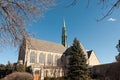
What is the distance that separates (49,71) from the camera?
146 feet

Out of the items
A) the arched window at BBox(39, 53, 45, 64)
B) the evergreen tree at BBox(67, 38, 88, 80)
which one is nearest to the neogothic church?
the arched window at BBox(39, 53, 45, 64)

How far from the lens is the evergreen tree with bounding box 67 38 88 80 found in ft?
118

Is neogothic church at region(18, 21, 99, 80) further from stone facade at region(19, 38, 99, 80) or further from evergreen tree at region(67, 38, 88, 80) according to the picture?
evergreen tree at region(67, 38, 88, 80)

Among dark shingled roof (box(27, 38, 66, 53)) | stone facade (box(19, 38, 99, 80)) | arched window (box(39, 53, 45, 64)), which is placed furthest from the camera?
dark shingled roof (box(27, 38, 66, 53))

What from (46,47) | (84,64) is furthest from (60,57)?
(84,64)

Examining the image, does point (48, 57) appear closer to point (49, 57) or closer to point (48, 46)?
point (49, 57)

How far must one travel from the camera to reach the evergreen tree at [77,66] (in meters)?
35.9

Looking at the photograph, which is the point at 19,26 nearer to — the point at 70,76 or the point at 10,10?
the point at 10,10

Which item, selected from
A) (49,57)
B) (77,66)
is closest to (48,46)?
(49,57)

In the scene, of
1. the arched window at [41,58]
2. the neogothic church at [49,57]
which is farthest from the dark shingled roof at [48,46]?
the arched window at [41,58]

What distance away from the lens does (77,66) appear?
36750 mm

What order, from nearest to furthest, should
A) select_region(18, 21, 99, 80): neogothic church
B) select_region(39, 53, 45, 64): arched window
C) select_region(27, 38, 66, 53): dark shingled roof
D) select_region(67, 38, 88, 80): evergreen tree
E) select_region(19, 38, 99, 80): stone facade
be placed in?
select_region(67, 38, 88, 80): evergreen tree < select_region(19, 38, 99, 80): stone facade < select_region(18, 21, 99, 80): neogothic church < select_region(39, 53, 45, 64): arched window < select_region(27, 38, 66, 53): dark shingled roof

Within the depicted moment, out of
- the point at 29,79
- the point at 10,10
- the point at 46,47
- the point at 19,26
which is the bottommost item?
the point at 29,79

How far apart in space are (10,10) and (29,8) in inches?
24.7
